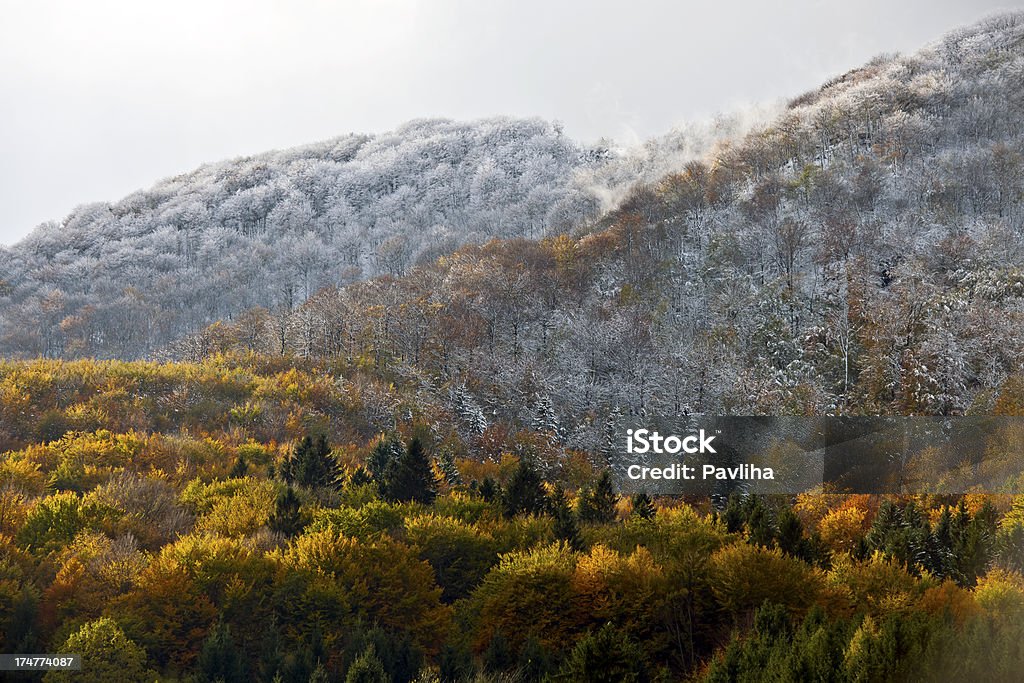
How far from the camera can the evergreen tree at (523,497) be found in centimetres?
2703

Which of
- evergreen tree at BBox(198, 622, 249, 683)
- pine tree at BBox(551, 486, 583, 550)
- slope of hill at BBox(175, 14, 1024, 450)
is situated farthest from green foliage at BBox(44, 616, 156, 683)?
slope of hill at BBox(175, 14, 1024, 450)

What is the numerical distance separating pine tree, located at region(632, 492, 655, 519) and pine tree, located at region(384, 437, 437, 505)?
7.04 m

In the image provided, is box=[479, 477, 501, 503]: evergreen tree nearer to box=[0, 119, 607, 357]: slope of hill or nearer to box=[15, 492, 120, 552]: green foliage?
box=[15, 492, 120, 552]: green foliage

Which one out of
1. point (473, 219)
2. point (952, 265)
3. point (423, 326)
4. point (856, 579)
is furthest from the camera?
point (473, 219)

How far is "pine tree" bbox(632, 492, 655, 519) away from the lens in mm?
26516

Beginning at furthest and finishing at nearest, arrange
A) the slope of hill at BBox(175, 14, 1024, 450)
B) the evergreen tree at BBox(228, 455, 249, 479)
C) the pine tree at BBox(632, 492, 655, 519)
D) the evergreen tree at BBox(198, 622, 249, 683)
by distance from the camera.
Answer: the slope of hill at BBox(175, 14, 1024, 450) → the evergreen tree at BBox(228, 455, 249, 479) → the pine tree at BBox(632, 492, 655, 519) → the evergreen tree at BBox(198, 622, 249, 683)

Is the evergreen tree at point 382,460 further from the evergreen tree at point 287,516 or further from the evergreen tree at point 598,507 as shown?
the evergreen tree at point 598,507

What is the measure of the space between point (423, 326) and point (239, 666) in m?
35.0

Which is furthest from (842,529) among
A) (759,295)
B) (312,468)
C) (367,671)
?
(759,295)

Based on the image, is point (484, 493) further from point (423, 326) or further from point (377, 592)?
point (423, 326)

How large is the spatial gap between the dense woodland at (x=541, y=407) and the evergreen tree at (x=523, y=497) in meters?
0.14

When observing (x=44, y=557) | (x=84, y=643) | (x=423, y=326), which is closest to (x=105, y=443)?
(x=44, y=557)

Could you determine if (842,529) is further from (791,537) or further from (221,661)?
(221,661)

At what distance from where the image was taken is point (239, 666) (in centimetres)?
1856
